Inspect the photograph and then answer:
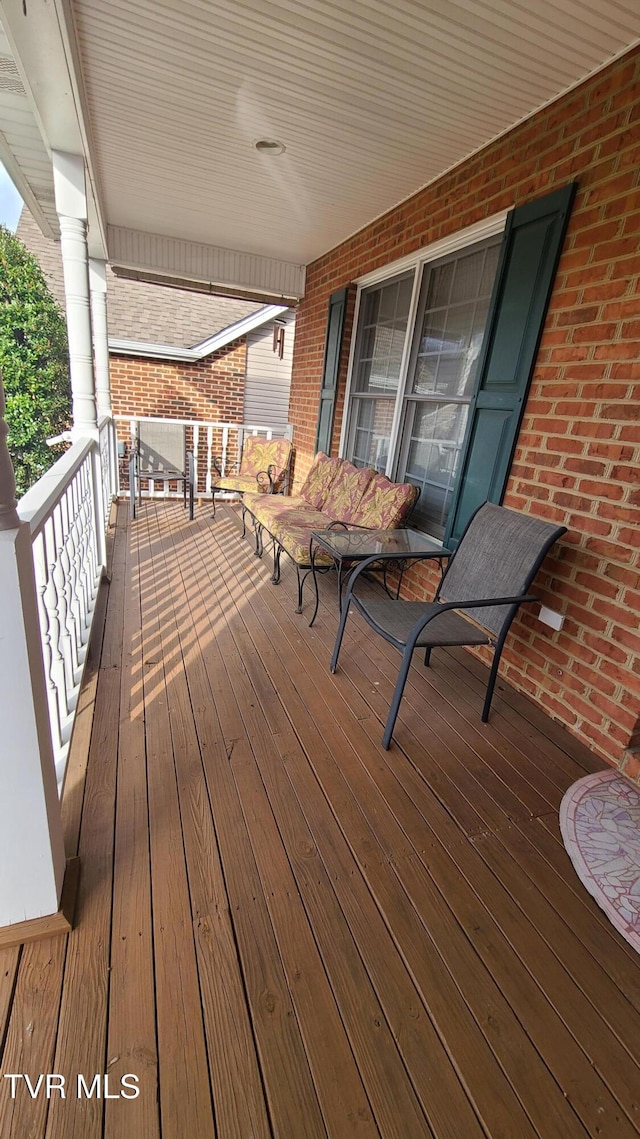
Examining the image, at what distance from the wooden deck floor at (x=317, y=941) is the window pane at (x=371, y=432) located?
92.7 inches

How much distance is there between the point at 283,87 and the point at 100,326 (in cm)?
328

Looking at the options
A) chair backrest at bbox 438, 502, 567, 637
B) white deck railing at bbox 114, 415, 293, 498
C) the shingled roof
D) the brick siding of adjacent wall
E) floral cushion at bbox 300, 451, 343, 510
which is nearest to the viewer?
chair backrest at bbox 438, 502, 567, 637

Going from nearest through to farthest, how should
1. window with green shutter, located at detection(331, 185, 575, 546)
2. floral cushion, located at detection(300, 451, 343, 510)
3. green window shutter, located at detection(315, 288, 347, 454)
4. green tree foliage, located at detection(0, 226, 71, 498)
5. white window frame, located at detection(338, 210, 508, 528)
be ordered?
window with green shutter, located at detection(331, 185, 575, 546) < white window frame, located at detection(338, 210, 508, 528) < floral cushion, located at detection(300, 451, 343, 510) < green window shutter, located at detection(315, 288, 347, 454) < green tree foliage, located at detection(0, 226, 71, 498)

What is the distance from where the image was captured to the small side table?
2.44m

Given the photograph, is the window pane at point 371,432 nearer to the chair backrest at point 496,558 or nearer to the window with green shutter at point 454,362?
the window with green shutter at point 454,362

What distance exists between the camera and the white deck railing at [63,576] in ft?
4.75

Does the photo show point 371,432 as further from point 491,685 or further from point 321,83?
point 491,685

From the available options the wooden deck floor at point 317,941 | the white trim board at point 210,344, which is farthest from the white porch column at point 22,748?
the white trim board at point 210,344

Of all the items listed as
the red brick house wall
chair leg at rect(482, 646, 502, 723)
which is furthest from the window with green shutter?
the red brick house wall

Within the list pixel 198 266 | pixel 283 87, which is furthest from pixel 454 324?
pixel 198 266

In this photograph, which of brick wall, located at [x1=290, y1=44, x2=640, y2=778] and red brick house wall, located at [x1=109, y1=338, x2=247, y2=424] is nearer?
brick wall, located at [x1=290, y1=44, x2=640, y2=778]

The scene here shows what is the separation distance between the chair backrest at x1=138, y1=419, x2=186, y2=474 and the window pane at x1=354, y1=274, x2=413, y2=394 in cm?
209

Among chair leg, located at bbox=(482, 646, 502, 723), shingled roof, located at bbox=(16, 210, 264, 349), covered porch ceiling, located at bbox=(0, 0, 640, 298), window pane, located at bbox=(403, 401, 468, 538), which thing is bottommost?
chair leg, located at bbox=(482, 646, 502, 723)

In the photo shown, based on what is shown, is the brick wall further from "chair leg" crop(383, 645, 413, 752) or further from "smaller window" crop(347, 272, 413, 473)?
"smaller window" crop(347, 272, 413, 473)
